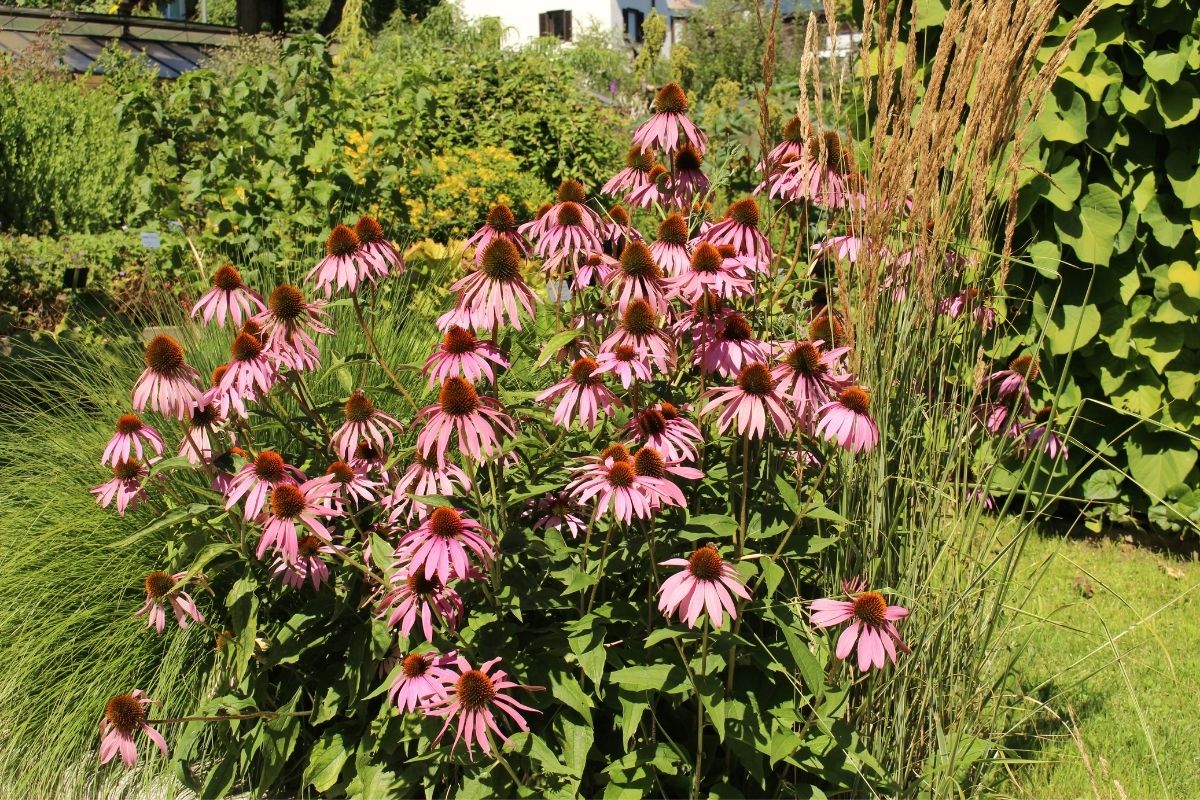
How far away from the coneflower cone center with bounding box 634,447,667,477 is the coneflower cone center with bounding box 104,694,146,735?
105 centimetres

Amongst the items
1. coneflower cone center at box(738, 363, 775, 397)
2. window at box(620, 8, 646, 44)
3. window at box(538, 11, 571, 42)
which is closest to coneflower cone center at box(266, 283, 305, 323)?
coneflower cone center at box(738, 363, 775, 397)

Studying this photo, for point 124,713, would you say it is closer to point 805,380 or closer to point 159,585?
point 159,585

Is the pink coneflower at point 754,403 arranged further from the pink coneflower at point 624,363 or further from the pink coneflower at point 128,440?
the pink coneflower at point 128,440

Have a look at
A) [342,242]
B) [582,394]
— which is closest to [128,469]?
[342,242]

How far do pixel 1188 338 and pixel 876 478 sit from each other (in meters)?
2.18

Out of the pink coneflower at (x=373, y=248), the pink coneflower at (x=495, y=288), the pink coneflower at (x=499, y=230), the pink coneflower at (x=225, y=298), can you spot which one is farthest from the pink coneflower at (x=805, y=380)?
the pink coneflower at (x=225, y=298)

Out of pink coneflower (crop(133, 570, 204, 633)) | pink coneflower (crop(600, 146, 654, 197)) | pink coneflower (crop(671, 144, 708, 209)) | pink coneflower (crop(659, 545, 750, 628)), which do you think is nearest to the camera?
pink coneflower (crop(659, 545, 750, 628))

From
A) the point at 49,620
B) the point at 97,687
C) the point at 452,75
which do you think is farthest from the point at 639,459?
the point at 452,75

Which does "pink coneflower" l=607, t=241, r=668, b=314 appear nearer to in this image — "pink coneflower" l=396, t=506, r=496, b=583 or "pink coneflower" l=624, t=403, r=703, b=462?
"pink coneflower" l=624, t=403, r=703, b=462

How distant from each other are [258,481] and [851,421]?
1.11 m

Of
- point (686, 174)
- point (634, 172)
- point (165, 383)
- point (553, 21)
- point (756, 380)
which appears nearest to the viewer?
point (756, 380)

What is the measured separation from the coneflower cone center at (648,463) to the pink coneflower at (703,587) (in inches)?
6.0

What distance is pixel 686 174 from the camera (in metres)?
2.27

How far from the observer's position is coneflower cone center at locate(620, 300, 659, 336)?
1.87m
